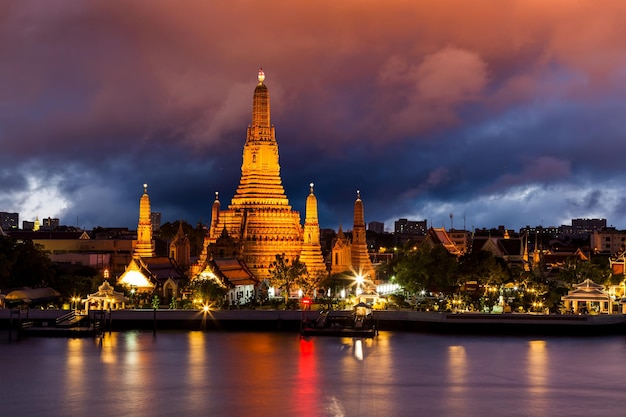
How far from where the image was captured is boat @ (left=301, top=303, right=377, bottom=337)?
68.5 metres

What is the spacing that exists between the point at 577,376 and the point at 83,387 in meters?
21.8

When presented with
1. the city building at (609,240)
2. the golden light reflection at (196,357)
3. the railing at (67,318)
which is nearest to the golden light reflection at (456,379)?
the golden light reflection at (196,357)

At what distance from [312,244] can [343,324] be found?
18.2 meters

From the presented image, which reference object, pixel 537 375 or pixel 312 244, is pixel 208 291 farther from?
pixel 537 375

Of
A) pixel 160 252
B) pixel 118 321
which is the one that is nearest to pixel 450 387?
pixel 118 321

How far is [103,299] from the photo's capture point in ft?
243

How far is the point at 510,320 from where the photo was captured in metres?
69.7

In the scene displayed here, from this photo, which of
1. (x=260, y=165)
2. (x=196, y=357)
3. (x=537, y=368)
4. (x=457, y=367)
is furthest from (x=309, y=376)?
(x=260, y=165)

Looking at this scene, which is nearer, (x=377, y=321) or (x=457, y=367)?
(x=457, y=367)

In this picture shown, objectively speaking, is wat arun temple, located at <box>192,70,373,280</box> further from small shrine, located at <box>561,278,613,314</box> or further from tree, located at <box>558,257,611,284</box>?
small shrine, located at <box>561,278,613,314</box>

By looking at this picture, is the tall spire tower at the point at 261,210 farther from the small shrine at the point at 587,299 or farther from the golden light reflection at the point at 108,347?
the small shrine at the point at 587,299

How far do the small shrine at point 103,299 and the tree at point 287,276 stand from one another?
42.2ft

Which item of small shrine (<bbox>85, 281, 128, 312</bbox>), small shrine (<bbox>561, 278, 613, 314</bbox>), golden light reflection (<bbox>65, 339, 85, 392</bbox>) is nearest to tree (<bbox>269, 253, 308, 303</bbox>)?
small shrine (<bbox>85, 281, 128, 312</bbox>)

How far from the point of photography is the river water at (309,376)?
149 ft
